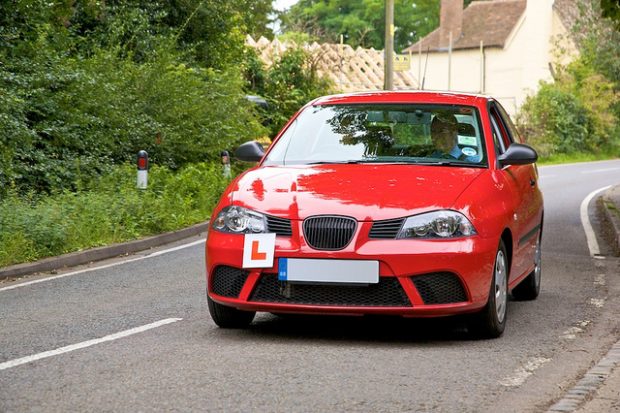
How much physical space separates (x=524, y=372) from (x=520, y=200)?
2.34 meters

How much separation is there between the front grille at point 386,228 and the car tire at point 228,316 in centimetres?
129

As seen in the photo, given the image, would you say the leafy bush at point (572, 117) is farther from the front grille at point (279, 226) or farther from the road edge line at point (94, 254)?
the front grille at point (279, 226)

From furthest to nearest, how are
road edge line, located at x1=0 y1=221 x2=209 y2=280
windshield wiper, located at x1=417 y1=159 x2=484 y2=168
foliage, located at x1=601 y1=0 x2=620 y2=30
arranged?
foliage, located at x1=601 y1=0 x2=620 y2=30
road edge line, located at x1=0 y1=221 x2=209 y2=280
windshield wiper, located at x1=417 y1=159 x2=484 y2=168

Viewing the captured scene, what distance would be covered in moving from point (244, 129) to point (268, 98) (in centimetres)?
1023

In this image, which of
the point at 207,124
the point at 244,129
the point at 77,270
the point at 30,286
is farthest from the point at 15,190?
the point at 244,129

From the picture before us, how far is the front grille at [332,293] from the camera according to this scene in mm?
7691

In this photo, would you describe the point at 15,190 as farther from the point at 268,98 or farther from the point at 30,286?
the point at 268,98

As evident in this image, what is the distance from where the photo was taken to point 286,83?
118 feet

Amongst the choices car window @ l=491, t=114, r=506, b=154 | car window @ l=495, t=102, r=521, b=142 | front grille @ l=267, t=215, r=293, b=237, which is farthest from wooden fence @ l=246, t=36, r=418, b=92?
front grille @ l=267, t=215, r=293, b=237

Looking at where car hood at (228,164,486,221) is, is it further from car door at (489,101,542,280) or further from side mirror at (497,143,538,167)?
car door at (489,101,542,280)

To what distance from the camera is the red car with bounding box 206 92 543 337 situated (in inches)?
302

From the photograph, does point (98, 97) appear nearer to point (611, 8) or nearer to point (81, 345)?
point (611, 8)

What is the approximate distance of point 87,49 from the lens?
80.2 ft

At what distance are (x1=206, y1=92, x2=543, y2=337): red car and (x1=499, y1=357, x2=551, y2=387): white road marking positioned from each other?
0.56 m
